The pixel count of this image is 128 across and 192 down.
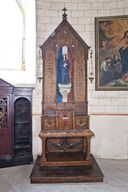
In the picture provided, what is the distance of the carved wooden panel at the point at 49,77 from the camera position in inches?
195

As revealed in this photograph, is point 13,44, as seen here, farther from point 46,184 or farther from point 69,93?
point 46,184

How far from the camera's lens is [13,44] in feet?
16.1

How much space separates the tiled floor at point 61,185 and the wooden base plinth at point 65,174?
0.32ft

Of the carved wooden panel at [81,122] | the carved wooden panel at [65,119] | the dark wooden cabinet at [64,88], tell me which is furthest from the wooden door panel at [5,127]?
the carved wooden panel at [81,122]

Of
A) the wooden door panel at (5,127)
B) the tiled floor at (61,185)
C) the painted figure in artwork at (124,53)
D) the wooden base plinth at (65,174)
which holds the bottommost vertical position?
the tiled floor at (61,185)

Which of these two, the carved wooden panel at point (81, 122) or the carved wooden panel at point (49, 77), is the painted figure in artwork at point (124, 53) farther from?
the carved wooden panel at point (49, 77)

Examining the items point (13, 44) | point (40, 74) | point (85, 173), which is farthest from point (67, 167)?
point (13, 44)

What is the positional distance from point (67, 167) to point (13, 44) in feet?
8.63

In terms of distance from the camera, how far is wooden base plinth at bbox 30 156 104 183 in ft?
11.9

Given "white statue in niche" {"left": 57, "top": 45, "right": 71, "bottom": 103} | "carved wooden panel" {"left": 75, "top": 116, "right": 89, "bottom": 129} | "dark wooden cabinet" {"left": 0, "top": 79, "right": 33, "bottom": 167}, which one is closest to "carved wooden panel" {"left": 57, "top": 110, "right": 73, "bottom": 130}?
"carved wooden panel" {"left": 75, "top": 116, "right": 89, "bottom": 129}

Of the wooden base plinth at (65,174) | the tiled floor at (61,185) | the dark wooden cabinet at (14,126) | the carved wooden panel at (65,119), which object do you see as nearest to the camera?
the tiled floor at (61,185)

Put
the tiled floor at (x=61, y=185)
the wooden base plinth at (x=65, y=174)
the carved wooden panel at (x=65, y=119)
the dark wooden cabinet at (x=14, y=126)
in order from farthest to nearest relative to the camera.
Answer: the carved wooden panel at (x=65, y=119), the dark wooden cabinet at (x=14, y=126), the wooden base plinth at (x=65, y=174), the tiled floor at (x=61, y=185)

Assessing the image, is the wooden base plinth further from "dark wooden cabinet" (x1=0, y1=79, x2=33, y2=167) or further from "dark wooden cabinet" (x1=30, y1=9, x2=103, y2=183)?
Answer: "dark wooden cabinet" (x1=30, y1=9, x2=103, y2=183)

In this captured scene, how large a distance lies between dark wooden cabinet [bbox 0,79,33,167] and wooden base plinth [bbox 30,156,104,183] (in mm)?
685
